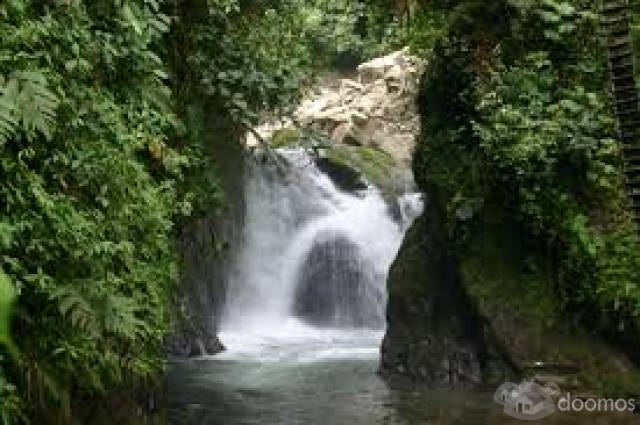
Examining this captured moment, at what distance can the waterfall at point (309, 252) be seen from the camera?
17594mm

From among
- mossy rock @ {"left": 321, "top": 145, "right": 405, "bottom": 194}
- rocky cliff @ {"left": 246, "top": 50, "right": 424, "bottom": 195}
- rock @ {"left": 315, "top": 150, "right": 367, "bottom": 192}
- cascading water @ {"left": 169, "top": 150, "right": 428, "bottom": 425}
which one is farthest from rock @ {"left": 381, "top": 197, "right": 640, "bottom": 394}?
A: mossy rock @ {"left": 321, "top": 145, "right": 405, "bottom": 194}

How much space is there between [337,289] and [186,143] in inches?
394

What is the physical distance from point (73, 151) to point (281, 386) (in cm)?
667

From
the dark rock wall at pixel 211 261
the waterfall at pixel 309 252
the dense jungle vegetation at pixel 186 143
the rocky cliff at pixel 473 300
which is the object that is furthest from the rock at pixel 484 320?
the waterfall at pixel 309 252

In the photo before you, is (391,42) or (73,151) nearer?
(73,151)

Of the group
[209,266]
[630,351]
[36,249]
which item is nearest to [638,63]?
[630,351]

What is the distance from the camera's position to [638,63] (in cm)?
940

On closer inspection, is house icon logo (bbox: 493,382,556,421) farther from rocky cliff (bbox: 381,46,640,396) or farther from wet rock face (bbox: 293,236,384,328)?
wet rock face (bbox: 293,236,384,328)

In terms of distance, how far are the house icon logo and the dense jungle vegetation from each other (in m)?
0.93

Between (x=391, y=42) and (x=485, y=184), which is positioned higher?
(x=391, y=42)

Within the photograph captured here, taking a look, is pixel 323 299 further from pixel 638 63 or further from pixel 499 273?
pixel 638 63

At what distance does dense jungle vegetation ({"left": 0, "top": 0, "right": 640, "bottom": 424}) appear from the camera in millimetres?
4070

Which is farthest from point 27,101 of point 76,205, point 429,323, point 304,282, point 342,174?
point 342,174

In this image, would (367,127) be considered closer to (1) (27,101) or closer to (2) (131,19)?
(2) (131,19)
